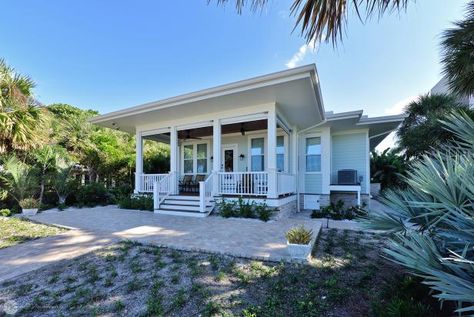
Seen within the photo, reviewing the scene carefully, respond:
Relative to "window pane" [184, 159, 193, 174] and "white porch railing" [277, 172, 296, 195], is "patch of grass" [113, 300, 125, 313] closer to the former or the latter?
"white porch railing" [277, 172, 296, 195]

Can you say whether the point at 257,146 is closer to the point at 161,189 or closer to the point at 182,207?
the point at 182,207

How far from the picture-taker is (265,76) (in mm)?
6305

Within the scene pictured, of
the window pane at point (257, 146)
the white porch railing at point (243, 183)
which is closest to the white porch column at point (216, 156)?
the white porch railing at point (243, 183)

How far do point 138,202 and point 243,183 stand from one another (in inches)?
173

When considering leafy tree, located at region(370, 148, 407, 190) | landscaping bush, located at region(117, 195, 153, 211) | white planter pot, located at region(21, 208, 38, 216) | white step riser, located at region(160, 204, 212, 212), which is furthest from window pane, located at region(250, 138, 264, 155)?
leafy tree, located at region(370, 148, 407, 190)

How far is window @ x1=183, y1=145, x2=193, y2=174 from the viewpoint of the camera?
12516 millimetres

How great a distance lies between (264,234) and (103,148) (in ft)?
40.3

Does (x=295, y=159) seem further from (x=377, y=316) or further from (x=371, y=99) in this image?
(x=377, y=316)

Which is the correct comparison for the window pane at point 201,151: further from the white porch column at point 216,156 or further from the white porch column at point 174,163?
the white porch column at point 216,156

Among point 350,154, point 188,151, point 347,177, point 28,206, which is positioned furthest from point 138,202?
point 350,154

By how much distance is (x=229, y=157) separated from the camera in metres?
11.9

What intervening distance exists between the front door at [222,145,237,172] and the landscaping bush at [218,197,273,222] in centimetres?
399

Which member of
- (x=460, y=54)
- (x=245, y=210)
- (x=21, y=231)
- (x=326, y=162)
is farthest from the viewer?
(x=326, y=162)

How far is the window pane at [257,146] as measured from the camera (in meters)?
10.8
